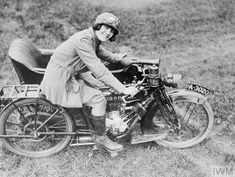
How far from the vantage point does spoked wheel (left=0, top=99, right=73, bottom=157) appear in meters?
4.02

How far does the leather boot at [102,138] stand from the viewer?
13.0 feet

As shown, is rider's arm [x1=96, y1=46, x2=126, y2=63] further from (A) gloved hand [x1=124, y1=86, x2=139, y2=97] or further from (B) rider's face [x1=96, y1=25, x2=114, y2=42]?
(A) gloved hand [x1=124, y1=86, x2=139, y2=97]

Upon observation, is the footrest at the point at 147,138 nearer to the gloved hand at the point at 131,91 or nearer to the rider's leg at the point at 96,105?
the rider's leg at the point at 96,105

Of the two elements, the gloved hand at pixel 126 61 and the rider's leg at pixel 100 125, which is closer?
the rider's leg at pixel 100 125

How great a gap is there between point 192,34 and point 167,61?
176cm

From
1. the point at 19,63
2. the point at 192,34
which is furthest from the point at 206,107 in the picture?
the point at 192,34

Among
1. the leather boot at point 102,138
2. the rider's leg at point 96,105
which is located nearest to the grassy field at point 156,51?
the leather boot at point 102,138

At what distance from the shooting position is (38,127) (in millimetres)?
4152

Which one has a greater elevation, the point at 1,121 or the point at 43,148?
the point at 1,121

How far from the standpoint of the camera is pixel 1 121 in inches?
158

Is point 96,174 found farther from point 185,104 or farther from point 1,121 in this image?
point 185,104

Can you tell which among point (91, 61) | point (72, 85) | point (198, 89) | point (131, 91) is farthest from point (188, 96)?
point (72, 85)

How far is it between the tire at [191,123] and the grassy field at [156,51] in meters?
0.13

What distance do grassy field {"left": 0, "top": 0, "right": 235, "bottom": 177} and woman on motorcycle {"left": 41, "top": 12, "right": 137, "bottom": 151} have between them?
2.71 ft
